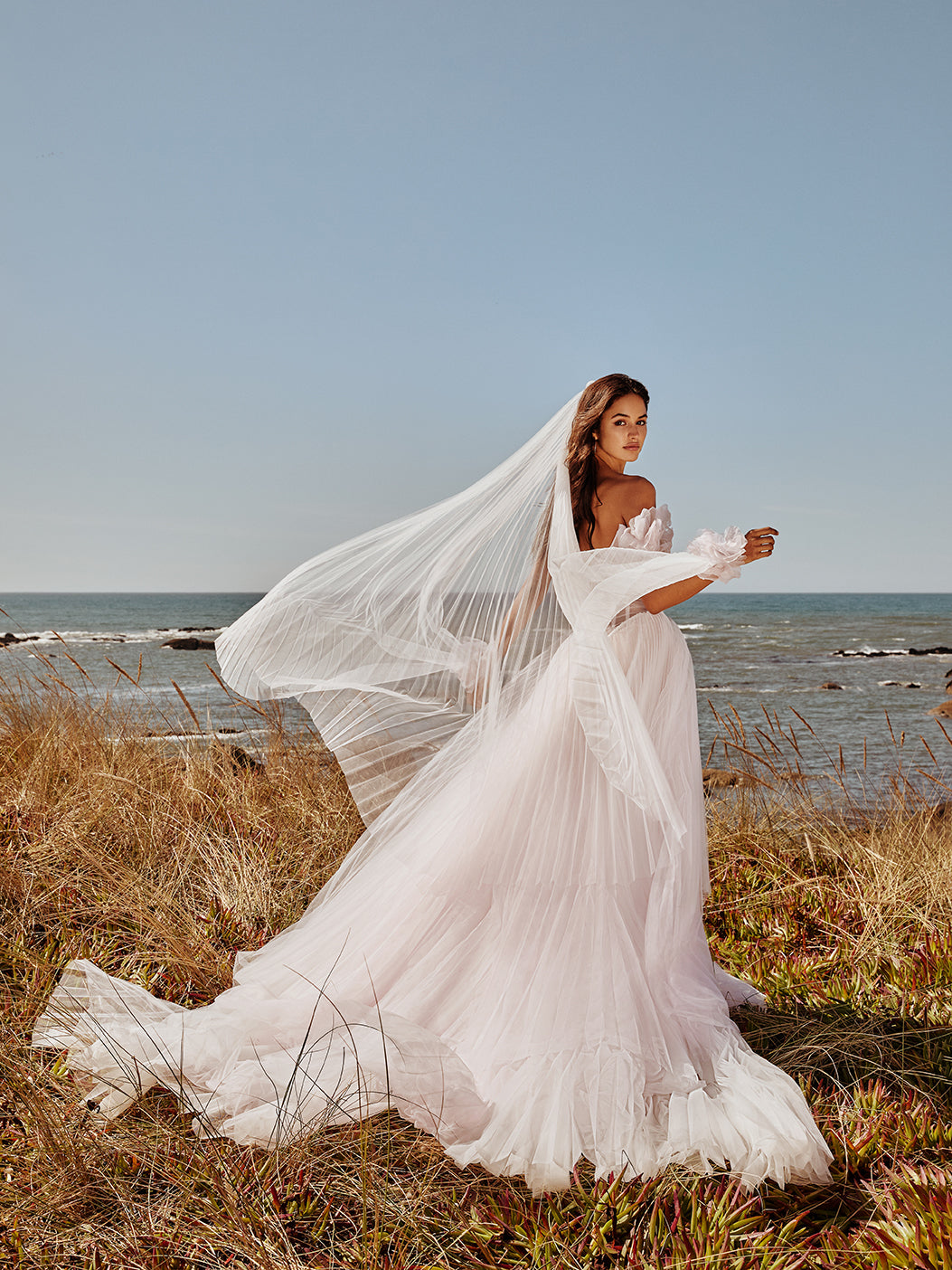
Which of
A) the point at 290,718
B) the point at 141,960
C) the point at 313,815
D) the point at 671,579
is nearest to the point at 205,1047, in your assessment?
the point at 141,960

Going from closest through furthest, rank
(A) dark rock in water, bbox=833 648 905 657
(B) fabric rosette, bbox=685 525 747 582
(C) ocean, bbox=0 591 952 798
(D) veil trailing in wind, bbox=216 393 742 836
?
1. (B) fabric rosette, bbox=685 525 747 582
2. (D) veil trailing in wind, bbox=216 393 742 836
3. (C) ocean, bbox=0 591 952 798
4. (A) dark rock in water, bbox=833 648 905 657

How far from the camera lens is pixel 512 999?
8.98 ft

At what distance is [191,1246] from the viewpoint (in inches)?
82.7

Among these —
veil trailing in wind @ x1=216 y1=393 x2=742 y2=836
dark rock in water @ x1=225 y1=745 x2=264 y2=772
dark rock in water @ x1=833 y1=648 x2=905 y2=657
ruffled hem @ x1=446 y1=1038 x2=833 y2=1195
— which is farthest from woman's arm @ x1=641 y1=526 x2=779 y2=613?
dark rock in water @ x1=833 y1=648 x2=905 y2=657

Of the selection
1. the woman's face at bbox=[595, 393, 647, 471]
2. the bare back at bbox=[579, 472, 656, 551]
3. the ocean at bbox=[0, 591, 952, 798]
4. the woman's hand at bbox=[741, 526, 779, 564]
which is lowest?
the ocean at bbox=[0, 591, 952, 798]

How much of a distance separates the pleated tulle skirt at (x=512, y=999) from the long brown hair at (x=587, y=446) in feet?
1.50

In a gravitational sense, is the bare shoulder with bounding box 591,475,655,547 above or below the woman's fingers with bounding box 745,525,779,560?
above

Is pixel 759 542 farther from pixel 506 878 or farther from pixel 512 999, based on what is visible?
pixel 512 999

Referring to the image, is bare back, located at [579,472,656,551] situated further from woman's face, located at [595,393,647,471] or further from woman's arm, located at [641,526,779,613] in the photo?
woman's arm, located at [641,526,779,613]

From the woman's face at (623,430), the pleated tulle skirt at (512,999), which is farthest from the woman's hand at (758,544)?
the woman's face at (623,430)

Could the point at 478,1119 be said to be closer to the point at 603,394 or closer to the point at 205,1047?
the point at 205,1047

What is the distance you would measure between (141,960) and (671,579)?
9.14 ft

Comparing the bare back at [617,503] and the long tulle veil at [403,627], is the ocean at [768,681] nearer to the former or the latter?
the long tulle veil at [403,627]

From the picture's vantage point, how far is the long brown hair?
317 cm
